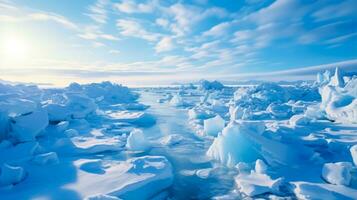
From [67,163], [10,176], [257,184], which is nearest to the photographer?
[10,176]

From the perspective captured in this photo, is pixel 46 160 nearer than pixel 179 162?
Yes

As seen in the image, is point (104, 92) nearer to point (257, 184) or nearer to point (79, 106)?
point (79, 106)

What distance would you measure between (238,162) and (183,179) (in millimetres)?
1544

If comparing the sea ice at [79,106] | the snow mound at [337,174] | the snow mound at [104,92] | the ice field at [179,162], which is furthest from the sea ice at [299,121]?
the snow mound at [104,92]

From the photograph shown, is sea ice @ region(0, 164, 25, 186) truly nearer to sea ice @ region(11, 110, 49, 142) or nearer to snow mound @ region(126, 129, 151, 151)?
sea ice @ region(11, 110, 49, 142)

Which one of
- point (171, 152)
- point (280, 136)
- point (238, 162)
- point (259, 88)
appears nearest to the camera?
point (238, 162)

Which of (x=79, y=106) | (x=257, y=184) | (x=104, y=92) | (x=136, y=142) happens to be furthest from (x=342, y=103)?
(x=104, y=92)

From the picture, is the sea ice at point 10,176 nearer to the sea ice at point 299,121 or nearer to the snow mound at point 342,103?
the sea ice at point 299,121

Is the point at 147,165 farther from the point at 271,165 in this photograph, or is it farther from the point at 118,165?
the point at 271,165

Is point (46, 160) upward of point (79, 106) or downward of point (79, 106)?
downward

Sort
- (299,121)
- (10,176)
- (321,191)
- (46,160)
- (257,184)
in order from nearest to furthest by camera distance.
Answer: (321,191) → (10,176) → (257,184) → (46,160) → (299,121)

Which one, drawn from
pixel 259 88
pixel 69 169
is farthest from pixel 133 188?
pixel 259 88

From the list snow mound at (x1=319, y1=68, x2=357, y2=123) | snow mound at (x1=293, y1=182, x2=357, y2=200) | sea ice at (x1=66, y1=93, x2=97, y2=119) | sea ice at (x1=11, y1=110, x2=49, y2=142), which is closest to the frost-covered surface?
sea ice at (x1=11, y1=110, x2=49, y2=142)

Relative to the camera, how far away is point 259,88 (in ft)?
87.5
